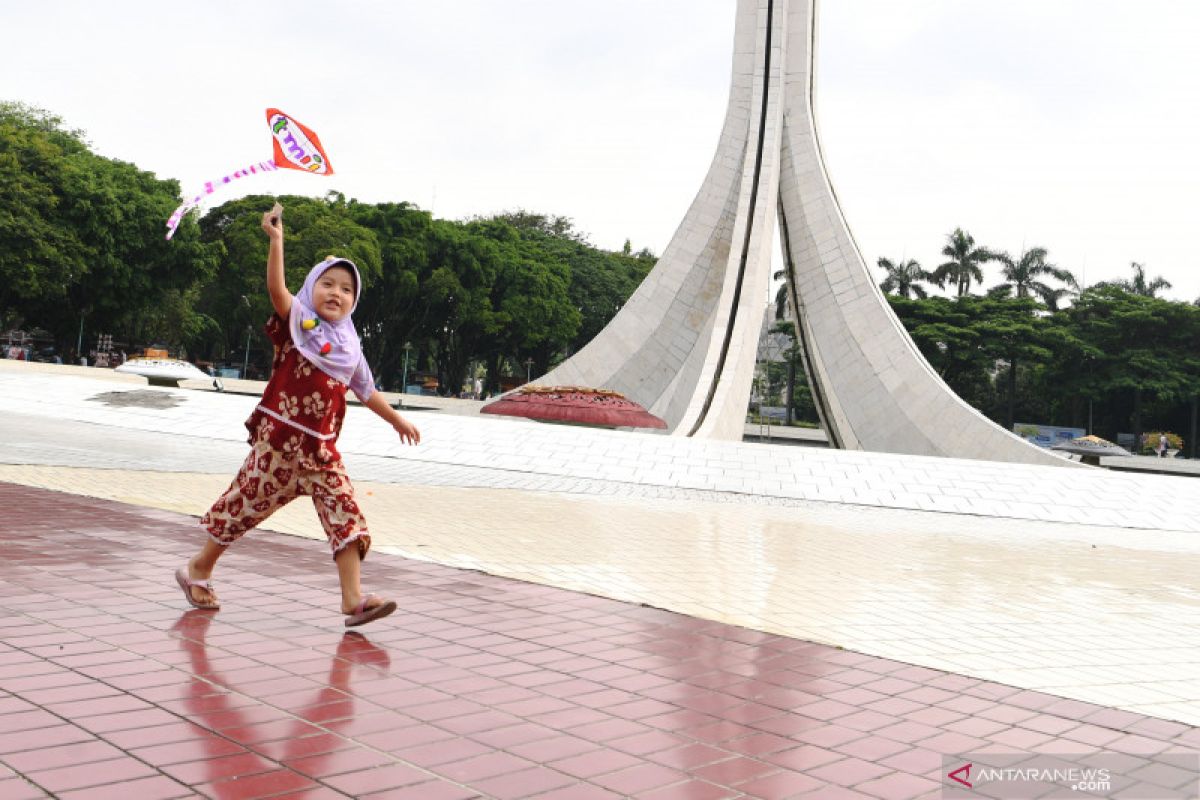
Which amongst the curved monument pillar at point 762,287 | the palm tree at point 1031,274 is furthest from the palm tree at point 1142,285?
the curved monument pillar at point 762,287

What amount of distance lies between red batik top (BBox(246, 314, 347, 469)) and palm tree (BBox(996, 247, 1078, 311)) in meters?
47.5

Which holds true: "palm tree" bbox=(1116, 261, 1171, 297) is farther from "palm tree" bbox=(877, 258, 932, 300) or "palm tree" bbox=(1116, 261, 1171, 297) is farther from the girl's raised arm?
the girl's raised arm

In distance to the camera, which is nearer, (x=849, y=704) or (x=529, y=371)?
(x=849, y=704)

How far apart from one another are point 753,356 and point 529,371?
1256 inches

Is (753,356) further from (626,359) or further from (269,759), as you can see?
(269,759)

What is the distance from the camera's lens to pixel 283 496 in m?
4.18

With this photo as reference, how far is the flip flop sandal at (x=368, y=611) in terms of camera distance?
13.3ft

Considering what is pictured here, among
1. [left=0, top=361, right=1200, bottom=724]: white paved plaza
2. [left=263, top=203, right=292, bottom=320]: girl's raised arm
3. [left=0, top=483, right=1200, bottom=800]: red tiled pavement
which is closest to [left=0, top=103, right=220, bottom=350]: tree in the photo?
[left=0, top=361, right=1200, bottom=724]: white paved plaza

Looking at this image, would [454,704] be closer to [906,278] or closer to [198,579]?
[198,579]

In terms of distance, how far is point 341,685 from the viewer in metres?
3.43

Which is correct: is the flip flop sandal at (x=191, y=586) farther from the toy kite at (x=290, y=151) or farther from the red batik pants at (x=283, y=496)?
the toy kite at (x=290, y=151)

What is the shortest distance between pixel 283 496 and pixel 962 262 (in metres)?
47.2

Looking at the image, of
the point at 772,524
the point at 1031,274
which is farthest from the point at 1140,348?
the point at 772,524

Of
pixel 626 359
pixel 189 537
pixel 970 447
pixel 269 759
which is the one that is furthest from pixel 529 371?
pixel 269 759
